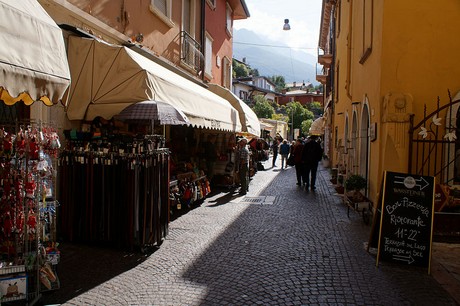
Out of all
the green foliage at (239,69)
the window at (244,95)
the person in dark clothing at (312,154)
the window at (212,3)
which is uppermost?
the green foliage at (239,69)

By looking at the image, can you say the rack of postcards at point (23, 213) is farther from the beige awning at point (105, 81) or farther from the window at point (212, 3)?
the window at point (212, 3)

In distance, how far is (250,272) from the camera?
5.21m

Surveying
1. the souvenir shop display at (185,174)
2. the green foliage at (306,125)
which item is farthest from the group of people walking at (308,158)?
the green foliage at (306,125)

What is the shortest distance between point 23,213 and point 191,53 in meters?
10.1

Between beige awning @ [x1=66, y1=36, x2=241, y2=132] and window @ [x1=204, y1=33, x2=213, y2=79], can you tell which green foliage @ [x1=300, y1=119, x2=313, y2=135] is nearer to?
window @ [x1=204, y1=33, x2=213, y2=79]

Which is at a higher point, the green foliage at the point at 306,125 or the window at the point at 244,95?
the window at the point at 244,95

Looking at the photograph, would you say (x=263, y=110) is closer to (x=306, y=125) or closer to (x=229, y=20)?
(x=306, y=125)

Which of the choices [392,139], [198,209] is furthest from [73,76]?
[392,139]

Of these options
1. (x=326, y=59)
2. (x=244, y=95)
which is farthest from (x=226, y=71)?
(x=244, y=95)

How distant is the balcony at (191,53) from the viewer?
41.0 ft

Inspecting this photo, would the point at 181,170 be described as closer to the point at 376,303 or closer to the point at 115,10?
the point at 115,10

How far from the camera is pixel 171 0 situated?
448 inches

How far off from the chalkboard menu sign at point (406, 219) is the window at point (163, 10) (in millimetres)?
7129

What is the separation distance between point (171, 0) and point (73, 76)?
19.1ft
